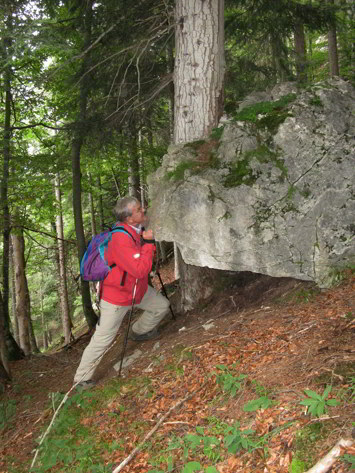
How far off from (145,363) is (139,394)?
806 millimetres

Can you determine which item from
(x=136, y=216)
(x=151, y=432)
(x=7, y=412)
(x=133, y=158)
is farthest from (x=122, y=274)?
(x=133, y=158)

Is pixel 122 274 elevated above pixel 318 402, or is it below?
above

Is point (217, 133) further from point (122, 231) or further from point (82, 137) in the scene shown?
point (82, 137)

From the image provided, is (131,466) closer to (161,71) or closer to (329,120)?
(329,120)

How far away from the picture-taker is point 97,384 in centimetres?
531

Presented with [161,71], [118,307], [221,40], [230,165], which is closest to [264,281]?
[230,165]

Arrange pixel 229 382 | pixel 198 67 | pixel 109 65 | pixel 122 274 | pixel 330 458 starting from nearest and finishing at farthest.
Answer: pixel 330 458 → pixel 229 382 → pixel 122 274 → pixel 198 67 → pixel 109 65

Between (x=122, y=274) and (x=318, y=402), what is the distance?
10.5 feet

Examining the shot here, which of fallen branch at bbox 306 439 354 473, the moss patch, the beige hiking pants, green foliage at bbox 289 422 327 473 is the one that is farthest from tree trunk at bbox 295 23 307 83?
fallen branch at bbox 306 439 354 473

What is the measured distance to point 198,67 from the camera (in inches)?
230

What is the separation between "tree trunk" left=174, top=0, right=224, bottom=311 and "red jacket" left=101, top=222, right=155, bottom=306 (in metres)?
2.06

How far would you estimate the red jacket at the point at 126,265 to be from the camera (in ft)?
16.2

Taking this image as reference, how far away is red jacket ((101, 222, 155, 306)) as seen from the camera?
4.93 m

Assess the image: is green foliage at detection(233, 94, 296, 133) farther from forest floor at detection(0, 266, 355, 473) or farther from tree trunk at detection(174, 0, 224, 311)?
forest floor at detection(0, 266, 355, 473)
